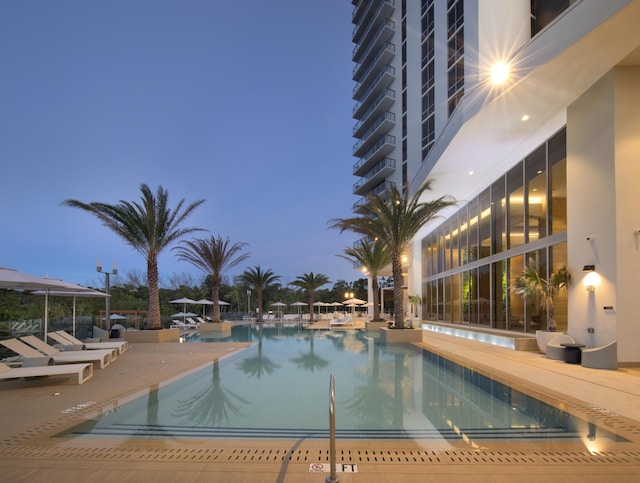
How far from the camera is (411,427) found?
478 cm

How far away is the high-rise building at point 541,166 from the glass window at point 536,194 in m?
0.05

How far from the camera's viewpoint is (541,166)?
39.4ft

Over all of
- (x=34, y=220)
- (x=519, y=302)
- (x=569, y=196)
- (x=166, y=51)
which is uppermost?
(x=166, y=51)

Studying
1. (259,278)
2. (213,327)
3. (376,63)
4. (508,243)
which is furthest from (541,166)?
(376,63)

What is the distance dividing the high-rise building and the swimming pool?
3.94 metres

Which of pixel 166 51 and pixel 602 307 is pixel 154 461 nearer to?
pixel 602 307

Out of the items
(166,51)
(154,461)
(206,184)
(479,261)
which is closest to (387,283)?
(479,261)

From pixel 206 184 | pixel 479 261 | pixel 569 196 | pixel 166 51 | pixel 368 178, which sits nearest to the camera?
pixel 569 196

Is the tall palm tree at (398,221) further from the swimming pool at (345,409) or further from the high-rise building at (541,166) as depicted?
the swimming pool at (345,409)

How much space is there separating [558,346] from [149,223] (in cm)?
1455

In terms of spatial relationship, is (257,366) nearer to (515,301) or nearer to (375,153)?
(515,301)

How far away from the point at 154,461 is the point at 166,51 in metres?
37.1

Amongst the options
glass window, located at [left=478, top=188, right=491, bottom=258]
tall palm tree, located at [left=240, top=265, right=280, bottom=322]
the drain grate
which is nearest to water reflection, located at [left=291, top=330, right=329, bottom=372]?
the drain grate

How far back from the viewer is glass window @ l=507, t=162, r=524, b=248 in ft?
43.5
